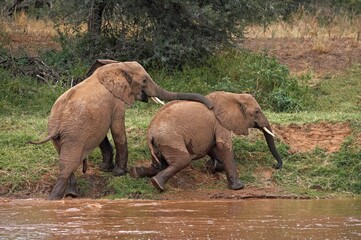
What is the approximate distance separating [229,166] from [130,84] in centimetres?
154

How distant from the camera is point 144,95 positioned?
1154 cm

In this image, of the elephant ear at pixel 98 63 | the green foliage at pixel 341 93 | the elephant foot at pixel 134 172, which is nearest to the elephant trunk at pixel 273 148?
the elephant foot at pixel 134 172

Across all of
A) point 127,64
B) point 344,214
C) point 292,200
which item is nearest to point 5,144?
point 127,64

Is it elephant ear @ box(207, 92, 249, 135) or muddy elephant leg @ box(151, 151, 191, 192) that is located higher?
elephant ear @ box(207, 92, 249, 135)

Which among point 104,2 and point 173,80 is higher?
point 104,2

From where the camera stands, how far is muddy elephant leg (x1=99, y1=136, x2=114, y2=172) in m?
11.3

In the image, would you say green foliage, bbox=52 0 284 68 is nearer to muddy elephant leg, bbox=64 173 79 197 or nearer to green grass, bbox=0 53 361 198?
green grass, bbox=0 53 361 198

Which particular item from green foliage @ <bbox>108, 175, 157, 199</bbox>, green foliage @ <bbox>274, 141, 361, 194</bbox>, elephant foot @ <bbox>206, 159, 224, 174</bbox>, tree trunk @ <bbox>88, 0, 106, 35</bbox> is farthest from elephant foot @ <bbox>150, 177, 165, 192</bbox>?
tree trunk @ <bbox>88, 0, 106, 35</bbox>

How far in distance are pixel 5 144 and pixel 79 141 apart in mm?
1620

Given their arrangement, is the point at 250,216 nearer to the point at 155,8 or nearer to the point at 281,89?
the point at 281,89

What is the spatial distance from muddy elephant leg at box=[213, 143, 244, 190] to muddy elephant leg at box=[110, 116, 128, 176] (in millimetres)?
1112

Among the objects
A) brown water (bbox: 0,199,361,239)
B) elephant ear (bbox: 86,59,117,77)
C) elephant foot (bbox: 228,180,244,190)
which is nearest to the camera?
brown water (bbox: 0,199,361,239)

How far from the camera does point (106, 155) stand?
37.3 feet

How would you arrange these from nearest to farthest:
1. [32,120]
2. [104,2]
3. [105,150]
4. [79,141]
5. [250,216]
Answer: [250,216] < [79,141] < [105,150] < [32,120] < [104,2]
